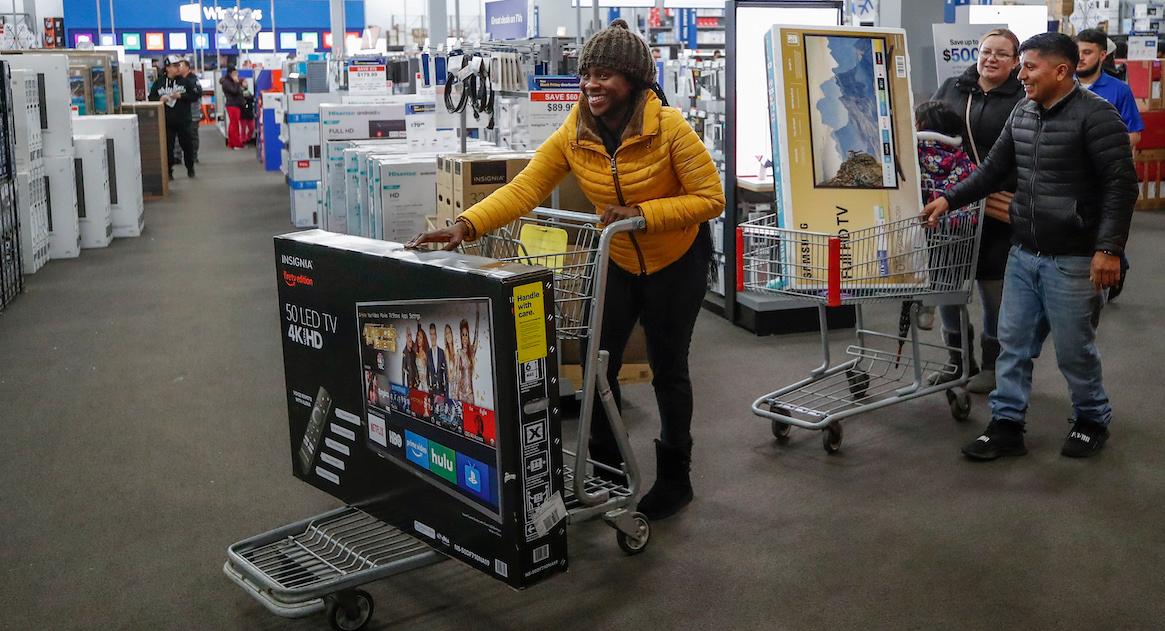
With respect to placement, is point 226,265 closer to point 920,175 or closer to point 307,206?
point 307,206

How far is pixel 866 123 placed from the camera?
4527 mm


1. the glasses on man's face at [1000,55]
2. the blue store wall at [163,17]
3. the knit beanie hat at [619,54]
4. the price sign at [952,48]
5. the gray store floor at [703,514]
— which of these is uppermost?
the blue store wall at [163,17]

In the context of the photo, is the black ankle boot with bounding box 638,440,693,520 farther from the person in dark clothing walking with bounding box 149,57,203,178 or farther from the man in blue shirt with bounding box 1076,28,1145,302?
the person in dark clothing walking with bounding box 149,57,203,178

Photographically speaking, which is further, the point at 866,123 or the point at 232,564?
the point at 866,123

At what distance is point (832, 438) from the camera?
424 cm

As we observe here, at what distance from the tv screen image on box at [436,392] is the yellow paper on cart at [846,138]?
186 cm

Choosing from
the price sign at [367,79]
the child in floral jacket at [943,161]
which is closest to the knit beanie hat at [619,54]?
the child in floral jacket at [943,161]

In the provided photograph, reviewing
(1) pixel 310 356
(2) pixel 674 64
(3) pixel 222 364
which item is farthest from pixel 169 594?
(2) pixel 674 64

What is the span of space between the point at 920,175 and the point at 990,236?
40 cm

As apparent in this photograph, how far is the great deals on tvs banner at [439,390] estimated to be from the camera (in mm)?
2604

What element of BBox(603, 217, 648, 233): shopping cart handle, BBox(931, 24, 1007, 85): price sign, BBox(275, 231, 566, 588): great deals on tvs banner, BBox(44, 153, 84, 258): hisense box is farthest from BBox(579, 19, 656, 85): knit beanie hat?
BBox(44, 153, 84, 258): hisense box

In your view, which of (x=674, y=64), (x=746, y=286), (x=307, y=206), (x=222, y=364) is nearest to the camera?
(x=746, y=286)

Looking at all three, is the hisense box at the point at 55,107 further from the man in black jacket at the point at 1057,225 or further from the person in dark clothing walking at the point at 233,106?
the person in dark clothing walking at the point at 233,106

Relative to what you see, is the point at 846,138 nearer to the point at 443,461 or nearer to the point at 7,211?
the point at 443,461
